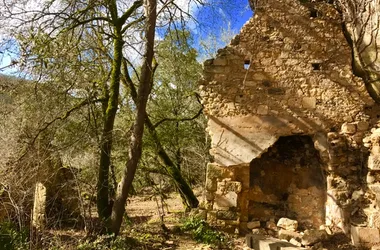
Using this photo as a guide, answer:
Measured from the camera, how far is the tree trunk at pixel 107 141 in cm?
608

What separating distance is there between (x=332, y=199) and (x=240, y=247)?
1.88 meters

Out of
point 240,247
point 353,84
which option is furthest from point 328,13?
point 240,247

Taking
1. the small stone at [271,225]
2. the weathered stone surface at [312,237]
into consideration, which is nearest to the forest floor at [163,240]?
the weathered stone surface at [312,237]

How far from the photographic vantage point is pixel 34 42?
4.95 meters

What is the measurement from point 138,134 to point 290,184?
129 inches

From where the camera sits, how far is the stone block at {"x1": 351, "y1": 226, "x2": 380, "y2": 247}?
213 inches

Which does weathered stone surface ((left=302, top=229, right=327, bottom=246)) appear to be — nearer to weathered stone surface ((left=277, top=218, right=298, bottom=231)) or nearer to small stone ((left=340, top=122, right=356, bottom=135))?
weathered stone surface ((left=277, top=218, right=298, bottom=231))

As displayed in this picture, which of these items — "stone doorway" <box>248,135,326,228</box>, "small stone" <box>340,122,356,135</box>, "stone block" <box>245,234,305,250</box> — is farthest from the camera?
"stone doorway" <box>248,135,326,228</box>

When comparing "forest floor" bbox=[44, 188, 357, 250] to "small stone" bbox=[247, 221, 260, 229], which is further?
"small stone" bbox=[247, 221, 260, 229]

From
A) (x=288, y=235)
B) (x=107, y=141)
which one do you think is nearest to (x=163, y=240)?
(x=107, y=141)

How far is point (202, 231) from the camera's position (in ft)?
19.1

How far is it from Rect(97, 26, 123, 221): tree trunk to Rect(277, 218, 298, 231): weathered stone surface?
122 inches

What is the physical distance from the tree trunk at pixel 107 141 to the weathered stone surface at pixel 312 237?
10.9ft

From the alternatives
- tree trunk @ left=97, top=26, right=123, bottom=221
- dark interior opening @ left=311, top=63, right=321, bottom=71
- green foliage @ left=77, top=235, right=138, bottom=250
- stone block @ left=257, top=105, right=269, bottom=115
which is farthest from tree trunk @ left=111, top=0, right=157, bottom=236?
dark interior opening @ left=311, top=63, right=321, bottom=71
